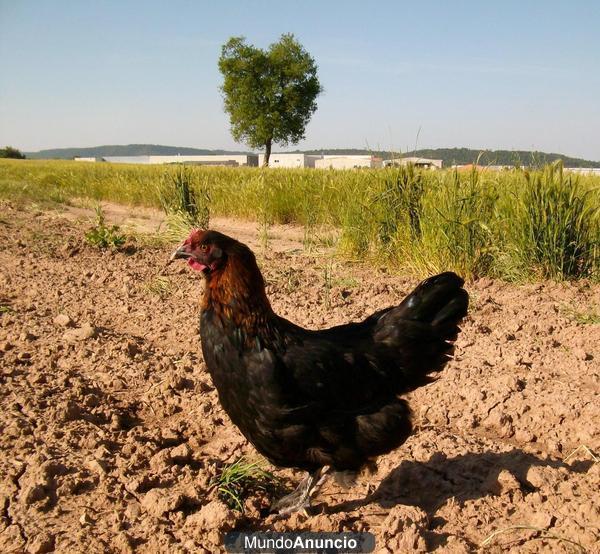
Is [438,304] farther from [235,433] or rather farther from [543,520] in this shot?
[235,433]

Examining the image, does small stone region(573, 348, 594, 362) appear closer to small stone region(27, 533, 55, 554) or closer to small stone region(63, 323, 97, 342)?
small stone region(27, 533, 55, 554)

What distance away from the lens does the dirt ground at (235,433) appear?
2.35 metres

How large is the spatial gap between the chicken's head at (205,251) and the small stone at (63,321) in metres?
2.97

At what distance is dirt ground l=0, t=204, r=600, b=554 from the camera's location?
7.72ft

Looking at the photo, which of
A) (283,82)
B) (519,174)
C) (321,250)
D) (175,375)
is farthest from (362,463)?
(283,82)

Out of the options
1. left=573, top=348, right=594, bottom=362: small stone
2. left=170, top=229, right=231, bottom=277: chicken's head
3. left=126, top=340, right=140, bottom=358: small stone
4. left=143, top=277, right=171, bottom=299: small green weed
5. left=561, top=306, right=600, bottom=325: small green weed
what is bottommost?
left=126, top=340, right=140, bottom=358: small stone

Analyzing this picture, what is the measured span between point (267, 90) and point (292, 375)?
46.5 m

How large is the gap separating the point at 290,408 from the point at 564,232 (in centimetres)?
463

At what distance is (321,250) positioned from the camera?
8.82 meters

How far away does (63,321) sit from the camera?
505 cm

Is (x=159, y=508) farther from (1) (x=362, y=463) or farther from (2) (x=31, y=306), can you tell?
(2) (x=31, y=306)

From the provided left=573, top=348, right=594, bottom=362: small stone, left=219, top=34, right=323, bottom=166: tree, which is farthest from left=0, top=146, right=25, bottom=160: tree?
left=573, top=348, right=594, bottom=362: small stone

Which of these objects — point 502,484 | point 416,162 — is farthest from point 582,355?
point 416,162

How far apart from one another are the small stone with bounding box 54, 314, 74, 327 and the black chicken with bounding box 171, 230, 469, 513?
2.96 metres
